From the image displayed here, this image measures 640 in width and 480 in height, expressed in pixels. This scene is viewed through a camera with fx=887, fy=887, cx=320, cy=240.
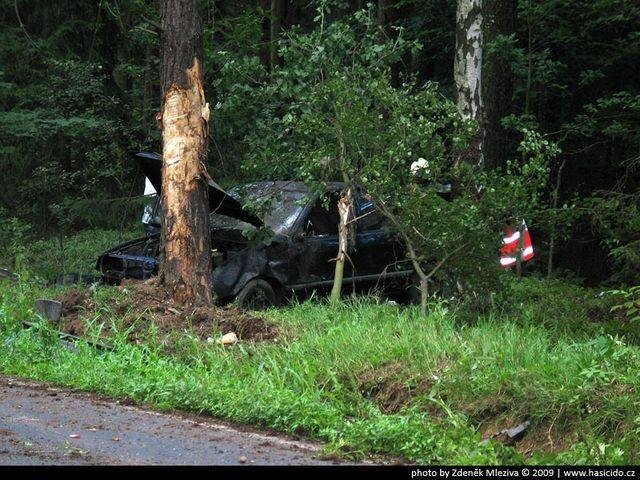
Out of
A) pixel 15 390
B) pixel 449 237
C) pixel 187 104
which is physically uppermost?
pixel 187 104

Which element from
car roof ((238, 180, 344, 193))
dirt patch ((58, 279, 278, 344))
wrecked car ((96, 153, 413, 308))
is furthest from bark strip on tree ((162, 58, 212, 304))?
car roof ((238, 180, 344, 193))

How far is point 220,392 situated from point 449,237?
3.32 metres

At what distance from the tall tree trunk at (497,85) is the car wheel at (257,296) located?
4456 millimetres

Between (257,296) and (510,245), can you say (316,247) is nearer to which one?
(257,296)

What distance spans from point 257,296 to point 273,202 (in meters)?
1.46

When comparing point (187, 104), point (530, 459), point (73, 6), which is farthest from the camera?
point (73, 6)

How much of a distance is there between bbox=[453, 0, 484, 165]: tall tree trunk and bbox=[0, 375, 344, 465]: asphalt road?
18.1 feet

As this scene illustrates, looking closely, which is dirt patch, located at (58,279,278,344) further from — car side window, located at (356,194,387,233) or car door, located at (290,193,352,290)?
car side window, located at (356,194,387,233)

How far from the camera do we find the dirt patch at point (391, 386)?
22.7ft

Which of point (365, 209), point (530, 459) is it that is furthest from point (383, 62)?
point (530, 459)

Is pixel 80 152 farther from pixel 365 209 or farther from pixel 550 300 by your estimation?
pixel 550 300

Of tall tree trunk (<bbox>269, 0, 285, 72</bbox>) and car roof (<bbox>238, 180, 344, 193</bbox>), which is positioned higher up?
tall tree trunk (<bbox>269, 0, 285, 72</bbox>)

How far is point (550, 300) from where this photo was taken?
1191 cm

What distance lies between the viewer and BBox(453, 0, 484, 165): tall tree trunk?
11.0 m
